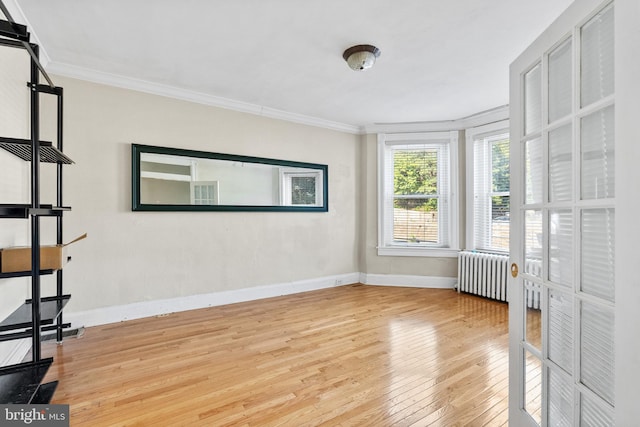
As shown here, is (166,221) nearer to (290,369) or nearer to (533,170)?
(290,369)

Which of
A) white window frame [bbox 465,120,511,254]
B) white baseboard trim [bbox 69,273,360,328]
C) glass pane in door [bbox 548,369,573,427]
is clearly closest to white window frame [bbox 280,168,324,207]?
white baseboard trim [bbox 69,273,360,328]

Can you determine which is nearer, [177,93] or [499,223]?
[177,93]

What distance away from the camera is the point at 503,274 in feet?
13.0

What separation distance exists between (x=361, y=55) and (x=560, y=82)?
1724 mm

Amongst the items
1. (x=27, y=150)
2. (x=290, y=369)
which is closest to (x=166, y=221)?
(x=27, y=150)

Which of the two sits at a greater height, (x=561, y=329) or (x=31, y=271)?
(x=31, y=271)

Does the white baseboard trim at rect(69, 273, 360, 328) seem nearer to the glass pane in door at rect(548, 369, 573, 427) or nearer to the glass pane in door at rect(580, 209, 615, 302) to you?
the glass pane in door at rect(548, 369, 573, 427)

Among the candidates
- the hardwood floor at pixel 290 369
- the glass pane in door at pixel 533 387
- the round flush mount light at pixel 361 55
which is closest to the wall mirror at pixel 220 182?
the hardwood floor at pixel 290 369

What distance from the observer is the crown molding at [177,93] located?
9.70ft

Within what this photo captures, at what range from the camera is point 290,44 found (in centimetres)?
256

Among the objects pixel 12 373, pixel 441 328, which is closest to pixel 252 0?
pixel 12 373

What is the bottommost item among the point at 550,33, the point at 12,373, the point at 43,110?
the point at 12,373

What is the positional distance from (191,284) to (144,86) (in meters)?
2.26

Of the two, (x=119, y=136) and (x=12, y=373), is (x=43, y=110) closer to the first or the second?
(x=119, y=136)
